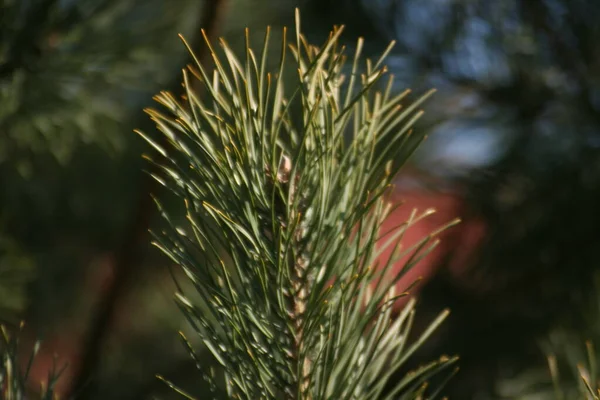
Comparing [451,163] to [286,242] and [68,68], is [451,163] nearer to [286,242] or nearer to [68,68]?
[68,68]

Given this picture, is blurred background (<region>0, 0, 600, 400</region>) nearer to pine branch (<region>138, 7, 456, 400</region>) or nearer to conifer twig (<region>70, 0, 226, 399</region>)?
conifer twig (<region>70, 0, 226, 399</region>)

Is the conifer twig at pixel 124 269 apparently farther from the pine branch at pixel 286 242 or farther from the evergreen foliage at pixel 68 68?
the pine branch at pixel 286 242

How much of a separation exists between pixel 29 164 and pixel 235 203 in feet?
1.68

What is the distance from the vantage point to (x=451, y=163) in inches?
41.0

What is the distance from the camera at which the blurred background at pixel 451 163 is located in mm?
784

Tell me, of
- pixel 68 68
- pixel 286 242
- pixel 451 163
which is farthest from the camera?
pixel 451 163

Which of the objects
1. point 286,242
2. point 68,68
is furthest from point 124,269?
point 286,242

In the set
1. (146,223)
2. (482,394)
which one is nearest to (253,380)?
(146,223)

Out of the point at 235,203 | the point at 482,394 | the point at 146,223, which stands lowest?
the point at 482,394

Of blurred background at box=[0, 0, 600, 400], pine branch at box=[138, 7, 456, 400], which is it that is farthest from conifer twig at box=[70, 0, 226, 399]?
pine branch at box=[138, 7, 456, 400]

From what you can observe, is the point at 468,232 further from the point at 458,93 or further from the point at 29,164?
the point at 29,164

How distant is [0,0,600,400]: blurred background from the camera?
78cm

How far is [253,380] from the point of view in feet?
1.48

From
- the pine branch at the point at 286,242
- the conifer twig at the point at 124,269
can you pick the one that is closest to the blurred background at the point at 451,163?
the conifer twig at the point at 124,269
